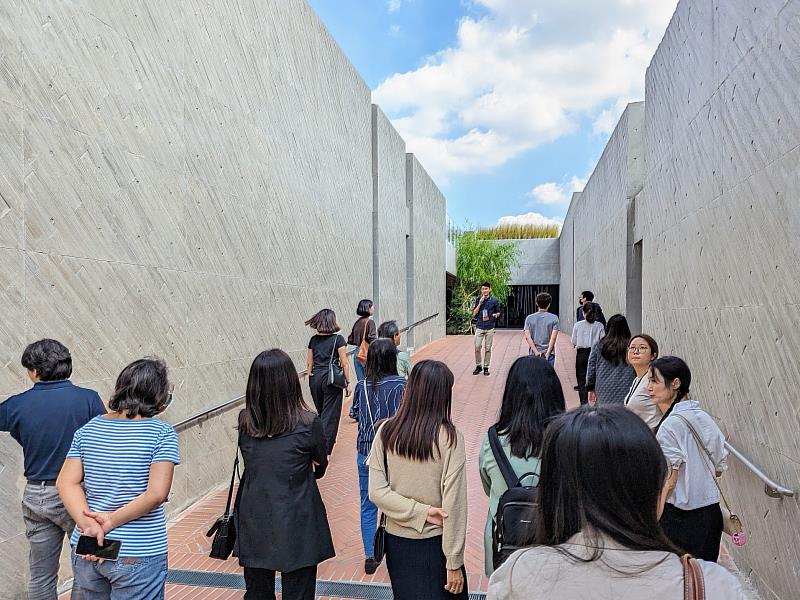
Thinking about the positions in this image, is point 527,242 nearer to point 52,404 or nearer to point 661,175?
point 661,175

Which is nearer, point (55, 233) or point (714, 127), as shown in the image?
point (55, 233)

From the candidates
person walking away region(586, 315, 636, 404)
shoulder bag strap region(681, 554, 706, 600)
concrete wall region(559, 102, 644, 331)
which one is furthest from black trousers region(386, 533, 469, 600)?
concrete wall region(559, 102, 644, 331)

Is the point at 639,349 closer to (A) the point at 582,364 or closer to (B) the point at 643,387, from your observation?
(B) the point at 643,387

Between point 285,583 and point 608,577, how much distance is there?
2313mm

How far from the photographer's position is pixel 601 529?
134 cm

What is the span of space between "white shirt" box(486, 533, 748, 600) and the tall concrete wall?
8.74ft

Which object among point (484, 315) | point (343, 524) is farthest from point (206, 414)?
point (484, 315)

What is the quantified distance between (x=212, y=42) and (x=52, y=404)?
15.0ft

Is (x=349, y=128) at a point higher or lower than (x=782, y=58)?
higher

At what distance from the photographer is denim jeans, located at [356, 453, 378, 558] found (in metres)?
4.36

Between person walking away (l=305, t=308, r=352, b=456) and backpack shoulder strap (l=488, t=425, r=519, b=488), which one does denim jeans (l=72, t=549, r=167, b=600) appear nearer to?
backpack shoulder strap (l=488, t=425, r=519, b=488)

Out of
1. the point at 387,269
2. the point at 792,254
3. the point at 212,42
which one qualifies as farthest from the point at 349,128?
the point at 792,254

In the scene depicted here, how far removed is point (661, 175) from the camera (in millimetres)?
7043

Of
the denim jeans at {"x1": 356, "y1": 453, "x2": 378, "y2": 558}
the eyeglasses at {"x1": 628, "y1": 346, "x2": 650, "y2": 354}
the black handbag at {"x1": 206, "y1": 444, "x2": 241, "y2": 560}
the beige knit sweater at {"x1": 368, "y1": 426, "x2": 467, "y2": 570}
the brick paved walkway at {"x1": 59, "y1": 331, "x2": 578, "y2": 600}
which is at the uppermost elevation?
the eyeglasses at {"x1": 628, "y1": 346, "x2": 650, "y2": 354}
